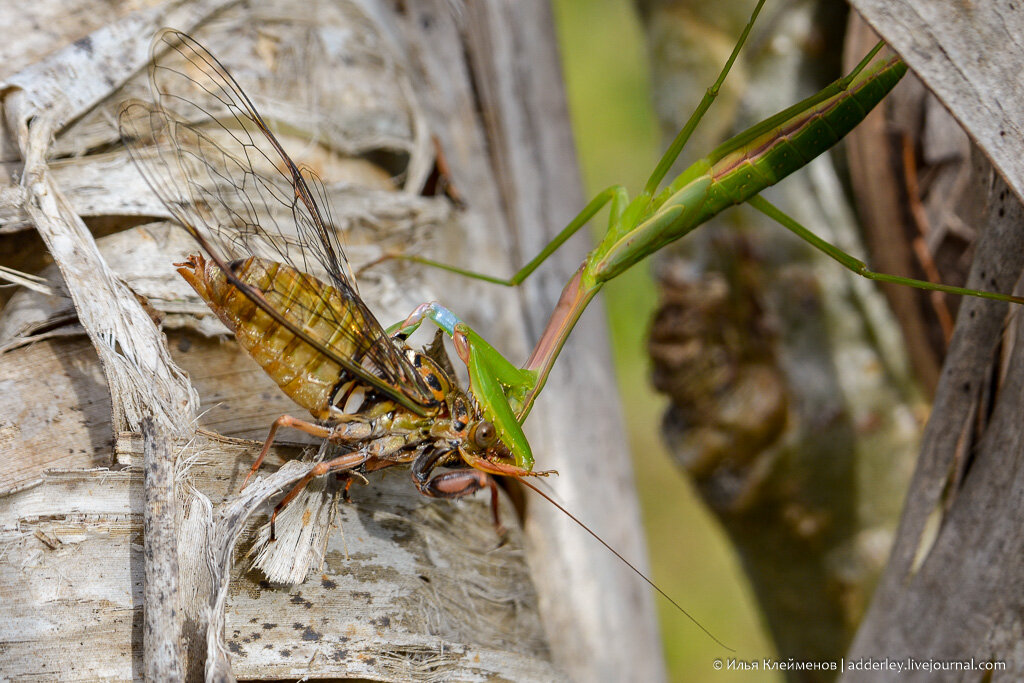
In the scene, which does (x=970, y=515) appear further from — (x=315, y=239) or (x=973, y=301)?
(x=315, y=239)

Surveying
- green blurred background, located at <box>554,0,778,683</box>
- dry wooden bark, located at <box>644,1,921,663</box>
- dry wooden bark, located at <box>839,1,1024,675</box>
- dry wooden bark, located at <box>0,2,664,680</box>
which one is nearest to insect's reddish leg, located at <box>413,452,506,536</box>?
dry wooden bark, located at <box>0,2,664,680</box>

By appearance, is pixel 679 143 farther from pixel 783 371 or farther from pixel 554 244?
pixel 783 371

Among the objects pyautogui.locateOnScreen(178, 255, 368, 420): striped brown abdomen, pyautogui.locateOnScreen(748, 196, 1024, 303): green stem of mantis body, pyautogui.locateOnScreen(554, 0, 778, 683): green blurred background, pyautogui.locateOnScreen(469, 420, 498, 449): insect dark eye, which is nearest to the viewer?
pyautogui.locateOnScreen(178, 255, 368, 420): striped brown abdomen

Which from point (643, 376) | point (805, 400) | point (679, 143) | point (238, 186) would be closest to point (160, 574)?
point (238, 186)

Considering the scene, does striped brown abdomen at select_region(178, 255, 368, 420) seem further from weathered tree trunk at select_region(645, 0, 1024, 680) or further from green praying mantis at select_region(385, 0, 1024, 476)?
weathered tree trunk at select_region(645, 0, 1024, 680)

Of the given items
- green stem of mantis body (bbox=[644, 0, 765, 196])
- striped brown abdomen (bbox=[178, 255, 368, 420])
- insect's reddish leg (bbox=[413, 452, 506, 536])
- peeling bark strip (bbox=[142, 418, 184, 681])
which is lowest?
peeling bark strip (bbox=[142, 418, 184, 681])

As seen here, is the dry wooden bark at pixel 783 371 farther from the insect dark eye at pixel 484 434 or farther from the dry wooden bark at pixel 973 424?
the insect dark eye at pixel 484 434

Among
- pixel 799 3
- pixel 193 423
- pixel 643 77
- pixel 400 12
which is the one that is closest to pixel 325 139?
pixel 400 12
